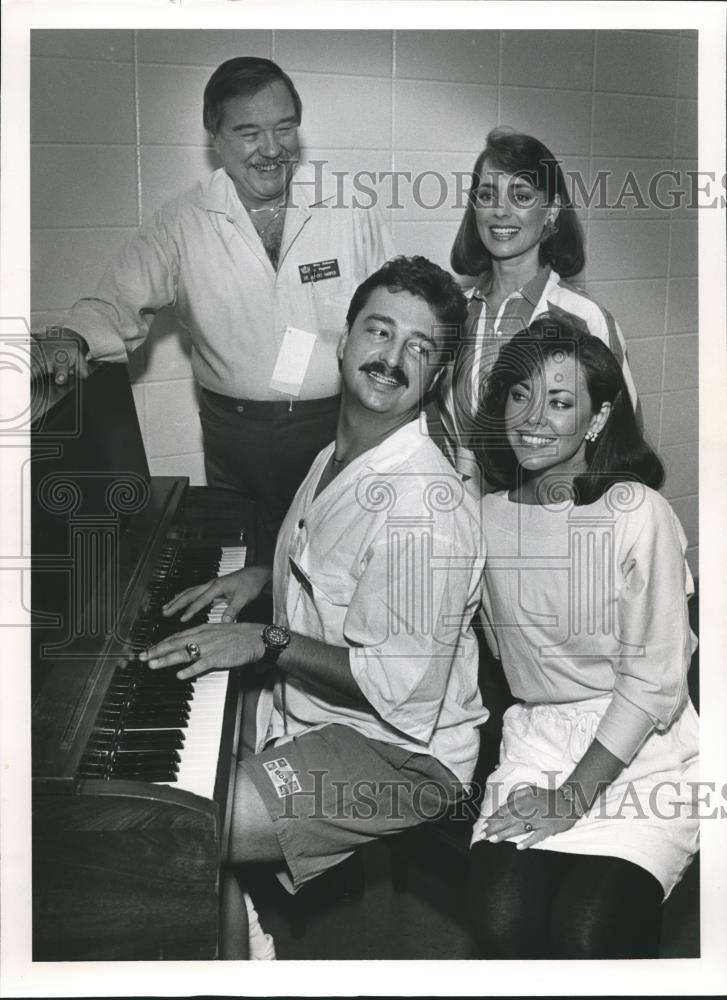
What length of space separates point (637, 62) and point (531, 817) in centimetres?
164

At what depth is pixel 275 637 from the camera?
213 cm

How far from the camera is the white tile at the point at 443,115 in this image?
7.29 feet

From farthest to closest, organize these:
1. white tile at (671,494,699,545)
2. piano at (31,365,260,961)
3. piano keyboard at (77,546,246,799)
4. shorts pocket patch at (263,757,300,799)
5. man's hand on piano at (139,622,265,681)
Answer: white tile at (671,494,699,545) < shorts pocket patch at (263,757,300,799) < man's hand on piano at (139,622,265,681) < piano keyboard at (77,546,246,799) < piano at (31,365,260,961)

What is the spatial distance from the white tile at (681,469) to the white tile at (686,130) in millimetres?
652

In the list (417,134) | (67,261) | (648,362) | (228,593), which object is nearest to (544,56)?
(417,134)

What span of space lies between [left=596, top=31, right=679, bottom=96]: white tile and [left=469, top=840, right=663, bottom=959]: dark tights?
5.39 feet

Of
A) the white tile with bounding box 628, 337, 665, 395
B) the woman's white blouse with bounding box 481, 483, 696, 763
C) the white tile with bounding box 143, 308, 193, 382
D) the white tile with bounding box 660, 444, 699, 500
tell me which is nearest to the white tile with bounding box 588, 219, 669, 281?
the white tile with bounding box 628, 337, 665, 395

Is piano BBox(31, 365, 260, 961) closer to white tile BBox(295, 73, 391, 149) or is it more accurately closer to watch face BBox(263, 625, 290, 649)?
watch face BBox(263, 625, 290, 649)

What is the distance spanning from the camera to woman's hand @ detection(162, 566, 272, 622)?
2230mm

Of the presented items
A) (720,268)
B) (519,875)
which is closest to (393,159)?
(720,268)

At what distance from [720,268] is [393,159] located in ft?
2.53

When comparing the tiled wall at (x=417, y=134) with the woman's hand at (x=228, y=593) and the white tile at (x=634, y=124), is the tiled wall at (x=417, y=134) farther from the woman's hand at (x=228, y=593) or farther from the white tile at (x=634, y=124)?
the woman's hand at (x=228, y=593)

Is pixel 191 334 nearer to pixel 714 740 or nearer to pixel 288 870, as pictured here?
pixel 288 870
